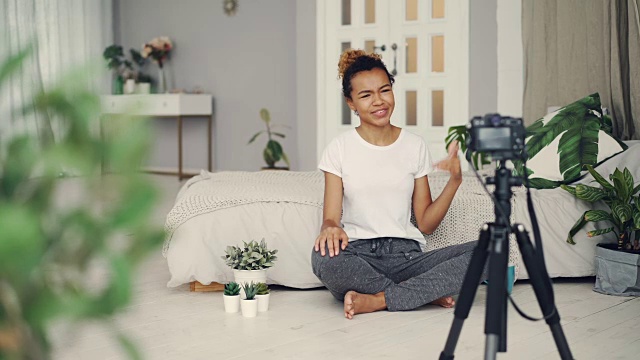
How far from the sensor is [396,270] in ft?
9.66

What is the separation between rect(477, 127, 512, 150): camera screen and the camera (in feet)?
5.39

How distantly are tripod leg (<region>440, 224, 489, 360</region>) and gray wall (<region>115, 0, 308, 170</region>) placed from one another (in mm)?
5522

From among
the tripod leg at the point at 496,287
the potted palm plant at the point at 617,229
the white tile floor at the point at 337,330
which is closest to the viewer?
the tripod leg at the point at 496,287

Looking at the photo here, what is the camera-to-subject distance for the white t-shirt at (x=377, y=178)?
9.53ft

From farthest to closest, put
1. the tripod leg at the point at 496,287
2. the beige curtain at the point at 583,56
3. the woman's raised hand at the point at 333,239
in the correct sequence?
the beige curtain at the point at 583,56, the woman's raised hand at the point at 333,239, the tripod leg at the point at 496,287

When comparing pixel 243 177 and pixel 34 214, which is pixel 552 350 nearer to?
pixel 243 177

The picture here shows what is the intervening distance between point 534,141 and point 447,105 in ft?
7.83

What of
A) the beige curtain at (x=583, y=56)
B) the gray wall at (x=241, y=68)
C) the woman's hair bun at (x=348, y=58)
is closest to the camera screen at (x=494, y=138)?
the woman's hair bun at (x=348, y=58)

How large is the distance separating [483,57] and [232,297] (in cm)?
363

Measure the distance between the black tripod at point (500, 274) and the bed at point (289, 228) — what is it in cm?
147

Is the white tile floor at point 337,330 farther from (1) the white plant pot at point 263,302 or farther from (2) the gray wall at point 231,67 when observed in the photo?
(2) the gray wall at point 231,67

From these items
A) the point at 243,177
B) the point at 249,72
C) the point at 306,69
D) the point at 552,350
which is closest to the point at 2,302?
the point at 552,350

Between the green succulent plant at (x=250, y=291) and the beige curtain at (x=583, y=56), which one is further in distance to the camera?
the beige curtain at (x=583, y=56)

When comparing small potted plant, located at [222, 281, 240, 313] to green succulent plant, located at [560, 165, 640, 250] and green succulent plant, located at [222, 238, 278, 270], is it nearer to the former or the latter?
green succulent plant, located at [222, 238, 278, 270]
